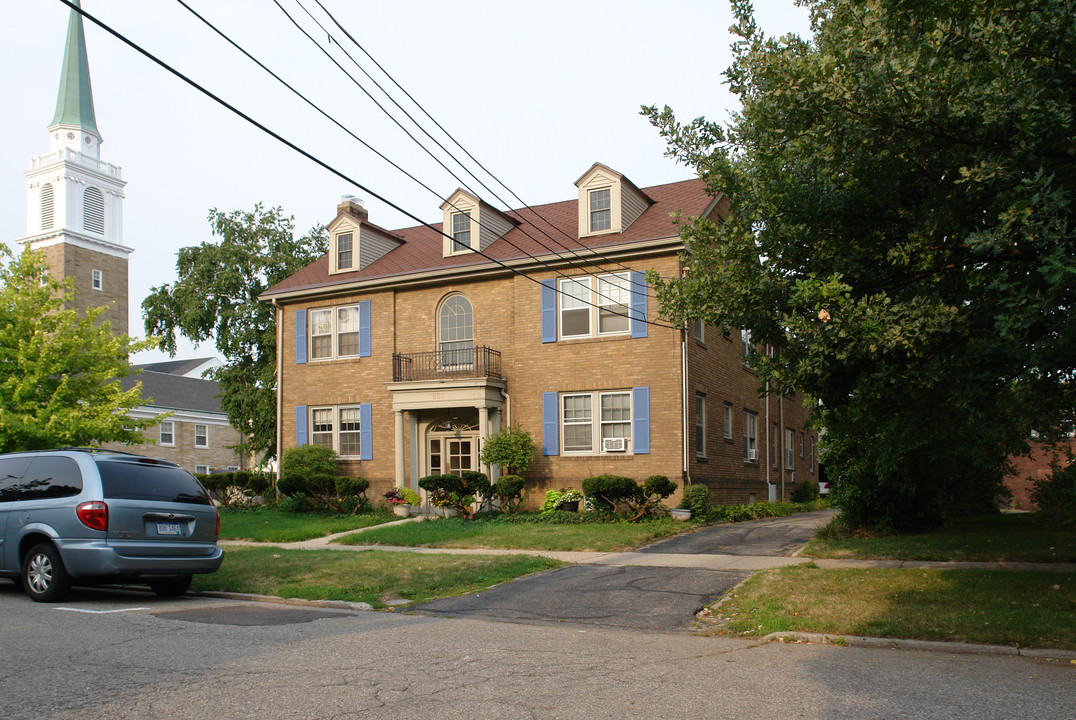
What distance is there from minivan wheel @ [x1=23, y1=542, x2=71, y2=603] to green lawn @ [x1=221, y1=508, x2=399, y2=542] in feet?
24.4

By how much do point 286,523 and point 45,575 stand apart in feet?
33.6

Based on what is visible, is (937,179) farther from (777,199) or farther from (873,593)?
(873,593)

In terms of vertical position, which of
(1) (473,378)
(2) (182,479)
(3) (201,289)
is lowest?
(2) (182,479)

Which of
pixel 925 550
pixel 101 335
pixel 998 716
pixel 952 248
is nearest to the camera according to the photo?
pixel 998 716

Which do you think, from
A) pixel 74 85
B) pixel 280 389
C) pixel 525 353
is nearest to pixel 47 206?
pixel 74 85

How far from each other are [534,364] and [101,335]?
32.8 ft

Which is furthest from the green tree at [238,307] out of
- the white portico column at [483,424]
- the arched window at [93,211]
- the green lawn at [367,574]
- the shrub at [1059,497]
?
the arched window at [93,211]

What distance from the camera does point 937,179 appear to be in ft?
26.4

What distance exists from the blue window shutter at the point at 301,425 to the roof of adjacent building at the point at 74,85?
46043 mm

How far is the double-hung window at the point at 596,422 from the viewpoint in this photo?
20500 mm

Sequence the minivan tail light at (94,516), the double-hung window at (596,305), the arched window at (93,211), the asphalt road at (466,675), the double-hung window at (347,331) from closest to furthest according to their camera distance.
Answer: the asphalt road at (466,675) → the minivan tail light at (94,516) → the double-hung window at (596,305) → the double-hung window at (347,331) → the arched window at (93,211)

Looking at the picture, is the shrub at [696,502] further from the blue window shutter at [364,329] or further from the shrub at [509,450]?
the blue window shutter at [364,329]

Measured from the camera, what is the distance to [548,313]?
21.3 metres

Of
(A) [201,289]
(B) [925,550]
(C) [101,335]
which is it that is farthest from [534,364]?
(A) [201,289]
